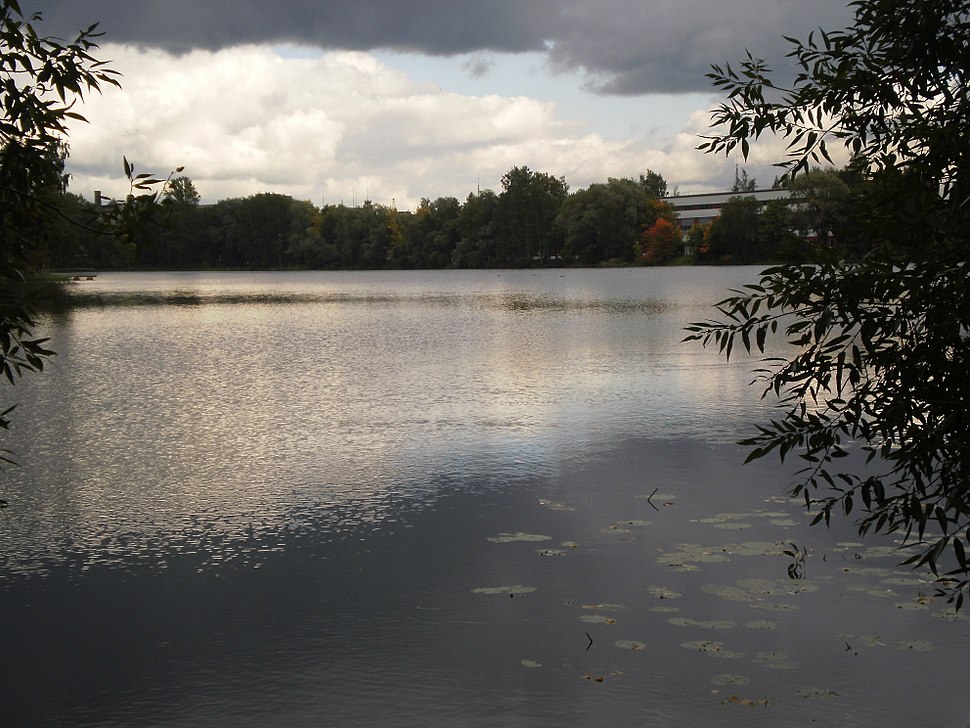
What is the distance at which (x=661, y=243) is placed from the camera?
6339 inches

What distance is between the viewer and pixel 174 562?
29.8 feet

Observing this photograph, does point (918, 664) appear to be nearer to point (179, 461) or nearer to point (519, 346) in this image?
point (179, 461)

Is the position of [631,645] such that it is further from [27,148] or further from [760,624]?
[27,148]

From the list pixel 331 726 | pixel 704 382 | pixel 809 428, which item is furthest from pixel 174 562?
pixel 704 382

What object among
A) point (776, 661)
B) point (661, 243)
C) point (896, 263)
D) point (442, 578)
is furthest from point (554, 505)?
point (661, 243)

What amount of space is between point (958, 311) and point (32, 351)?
4.97 metres

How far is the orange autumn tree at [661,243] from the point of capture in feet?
528

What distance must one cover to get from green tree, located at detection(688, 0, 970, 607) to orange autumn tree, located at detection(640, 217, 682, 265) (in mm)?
156573

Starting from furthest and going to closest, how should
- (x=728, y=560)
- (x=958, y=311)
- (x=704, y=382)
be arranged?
(x=704, y=382)
(x=728, y=560)
(x=958, y=311)

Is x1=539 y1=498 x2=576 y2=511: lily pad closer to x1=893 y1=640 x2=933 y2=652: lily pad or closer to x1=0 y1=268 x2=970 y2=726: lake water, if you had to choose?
x1=0 y1=268 x2=970 y2=726: lake water

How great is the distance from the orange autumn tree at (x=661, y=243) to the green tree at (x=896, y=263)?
157 m

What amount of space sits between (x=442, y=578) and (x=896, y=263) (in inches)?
194

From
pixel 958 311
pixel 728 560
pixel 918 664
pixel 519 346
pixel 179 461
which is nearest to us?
pixel 958 311

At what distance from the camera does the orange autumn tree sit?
6334 inches
